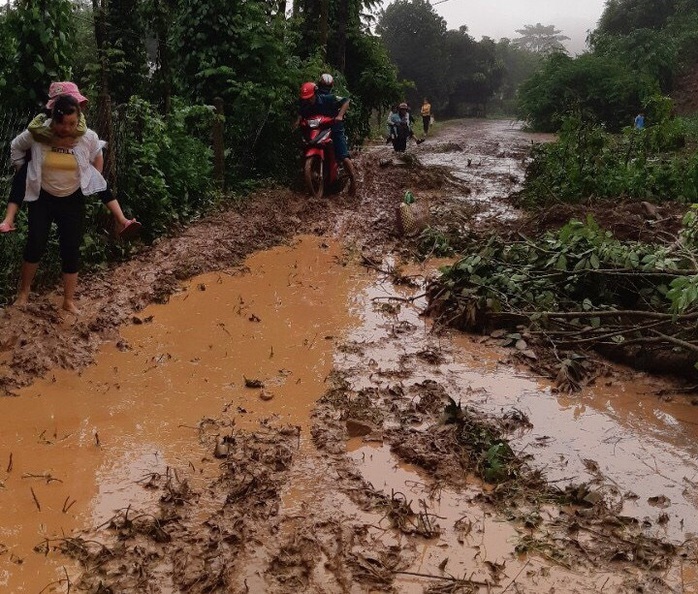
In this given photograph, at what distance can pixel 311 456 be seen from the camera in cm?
311

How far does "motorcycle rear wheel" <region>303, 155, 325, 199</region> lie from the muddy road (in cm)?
368

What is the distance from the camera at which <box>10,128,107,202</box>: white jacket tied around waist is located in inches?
158

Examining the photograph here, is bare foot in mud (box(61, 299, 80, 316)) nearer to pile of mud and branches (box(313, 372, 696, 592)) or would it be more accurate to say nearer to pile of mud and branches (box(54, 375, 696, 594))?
pile of mud and branches (box(54, 375, 696, 594))

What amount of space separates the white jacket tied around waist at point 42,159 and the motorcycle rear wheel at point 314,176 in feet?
15.1

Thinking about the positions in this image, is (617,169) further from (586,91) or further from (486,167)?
(586,91)

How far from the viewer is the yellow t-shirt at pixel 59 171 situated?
161 inches

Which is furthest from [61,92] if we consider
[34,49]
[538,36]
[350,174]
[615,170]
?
[538,36]

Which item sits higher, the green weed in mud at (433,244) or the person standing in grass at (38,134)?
the person standing in grass at (38,134)

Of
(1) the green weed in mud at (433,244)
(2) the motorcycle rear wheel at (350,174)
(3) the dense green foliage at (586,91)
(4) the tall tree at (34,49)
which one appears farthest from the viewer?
(3) the dense green foliage at (586,91)

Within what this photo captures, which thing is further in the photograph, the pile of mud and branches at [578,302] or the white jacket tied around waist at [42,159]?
the pile of mud and branches at [578,302]

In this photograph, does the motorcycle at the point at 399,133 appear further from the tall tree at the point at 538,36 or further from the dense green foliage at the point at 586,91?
the tall tree at the point at 538,36

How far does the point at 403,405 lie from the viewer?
368cm

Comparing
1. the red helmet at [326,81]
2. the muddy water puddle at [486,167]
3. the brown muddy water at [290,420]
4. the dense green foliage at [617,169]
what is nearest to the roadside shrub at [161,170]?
the brown muddy water at [290,420]

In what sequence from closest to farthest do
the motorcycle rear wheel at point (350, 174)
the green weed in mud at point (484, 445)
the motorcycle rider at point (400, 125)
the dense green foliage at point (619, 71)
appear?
the green weed in mud at point (484, 445) < the motorcycle rear wheel at point (350, 174) < the motorcycle rider at point (400, 125) < the dense green foliage at point (619, 71)
